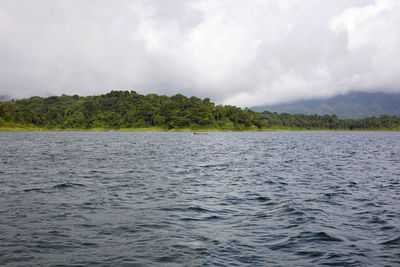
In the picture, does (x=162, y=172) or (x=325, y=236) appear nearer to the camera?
(x=325, y=236)

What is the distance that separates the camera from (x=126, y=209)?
17.0 m

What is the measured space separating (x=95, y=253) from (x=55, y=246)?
193cm

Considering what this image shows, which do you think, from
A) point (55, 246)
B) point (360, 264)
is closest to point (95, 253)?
point (55, 246)

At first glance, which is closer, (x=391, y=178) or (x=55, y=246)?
(x=55, y=246)

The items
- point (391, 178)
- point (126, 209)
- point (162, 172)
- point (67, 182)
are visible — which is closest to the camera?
point (126, 209)

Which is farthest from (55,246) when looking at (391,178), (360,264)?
(391,178)

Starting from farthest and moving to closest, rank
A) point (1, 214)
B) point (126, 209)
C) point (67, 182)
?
point (67, 182) < point (126, 209) < point (1, 214)

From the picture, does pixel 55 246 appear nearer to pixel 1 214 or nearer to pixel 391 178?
pixel 1 214

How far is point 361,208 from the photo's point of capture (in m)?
18.0

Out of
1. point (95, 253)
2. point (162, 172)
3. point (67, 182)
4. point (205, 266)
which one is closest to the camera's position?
point (205, 266)

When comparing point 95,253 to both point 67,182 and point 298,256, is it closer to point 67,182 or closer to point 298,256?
point 298,256

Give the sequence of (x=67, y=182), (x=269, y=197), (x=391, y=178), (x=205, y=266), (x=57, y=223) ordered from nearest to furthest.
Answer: (x=205, y=266)
(x=57, y=223)
(x=269, y=197)
(x=67, y=182)
(x=391, y=178)

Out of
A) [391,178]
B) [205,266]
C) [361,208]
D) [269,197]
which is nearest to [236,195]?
[269,197]

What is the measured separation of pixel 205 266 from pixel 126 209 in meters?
8.67
